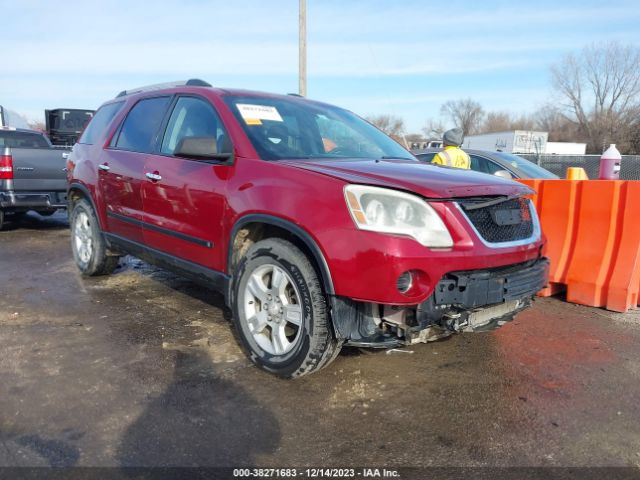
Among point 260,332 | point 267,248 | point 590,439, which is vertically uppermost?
A: point 267,248

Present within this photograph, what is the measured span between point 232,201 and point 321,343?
110 centimetres

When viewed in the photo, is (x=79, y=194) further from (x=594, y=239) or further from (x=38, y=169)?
(x=594, y=239)

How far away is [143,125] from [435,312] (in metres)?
3.13

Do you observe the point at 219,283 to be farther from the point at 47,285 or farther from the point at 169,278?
the point at 47,285

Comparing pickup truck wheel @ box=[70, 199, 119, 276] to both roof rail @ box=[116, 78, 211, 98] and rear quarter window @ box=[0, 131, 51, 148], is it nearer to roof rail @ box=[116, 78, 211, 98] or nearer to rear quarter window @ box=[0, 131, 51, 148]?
roof rail @ box=[116, 78, 211, 98]

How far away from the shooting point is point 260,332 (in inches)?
127

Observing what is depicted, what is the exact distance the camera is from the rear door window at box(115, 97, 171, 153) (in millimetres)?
4262

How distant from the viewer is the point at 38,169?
25.9 feet

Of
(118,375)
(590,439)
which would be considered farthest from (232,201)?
(590,439)

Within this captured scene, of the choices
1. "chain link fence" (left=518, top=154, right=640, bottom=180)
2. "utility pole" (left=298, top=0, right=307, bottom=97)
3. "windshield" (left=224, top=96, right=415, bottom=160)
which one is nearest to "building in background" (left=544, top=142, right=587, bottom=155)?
"chain link fence" (left=518, top=154, right=640, bottom=180)

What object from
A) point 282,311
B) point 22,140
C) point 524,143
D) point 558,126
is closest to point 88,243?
point 282,311

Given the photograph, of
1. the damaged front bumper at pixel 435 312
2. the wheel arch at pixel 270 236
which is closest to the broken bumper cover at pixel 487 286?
the damaged front bumper at pixel 435 312

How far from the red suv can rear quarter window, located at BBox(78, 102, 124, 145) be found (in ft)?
2.76

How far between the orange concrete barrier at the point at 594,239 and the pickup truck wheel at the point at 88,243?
4491 millimetres
